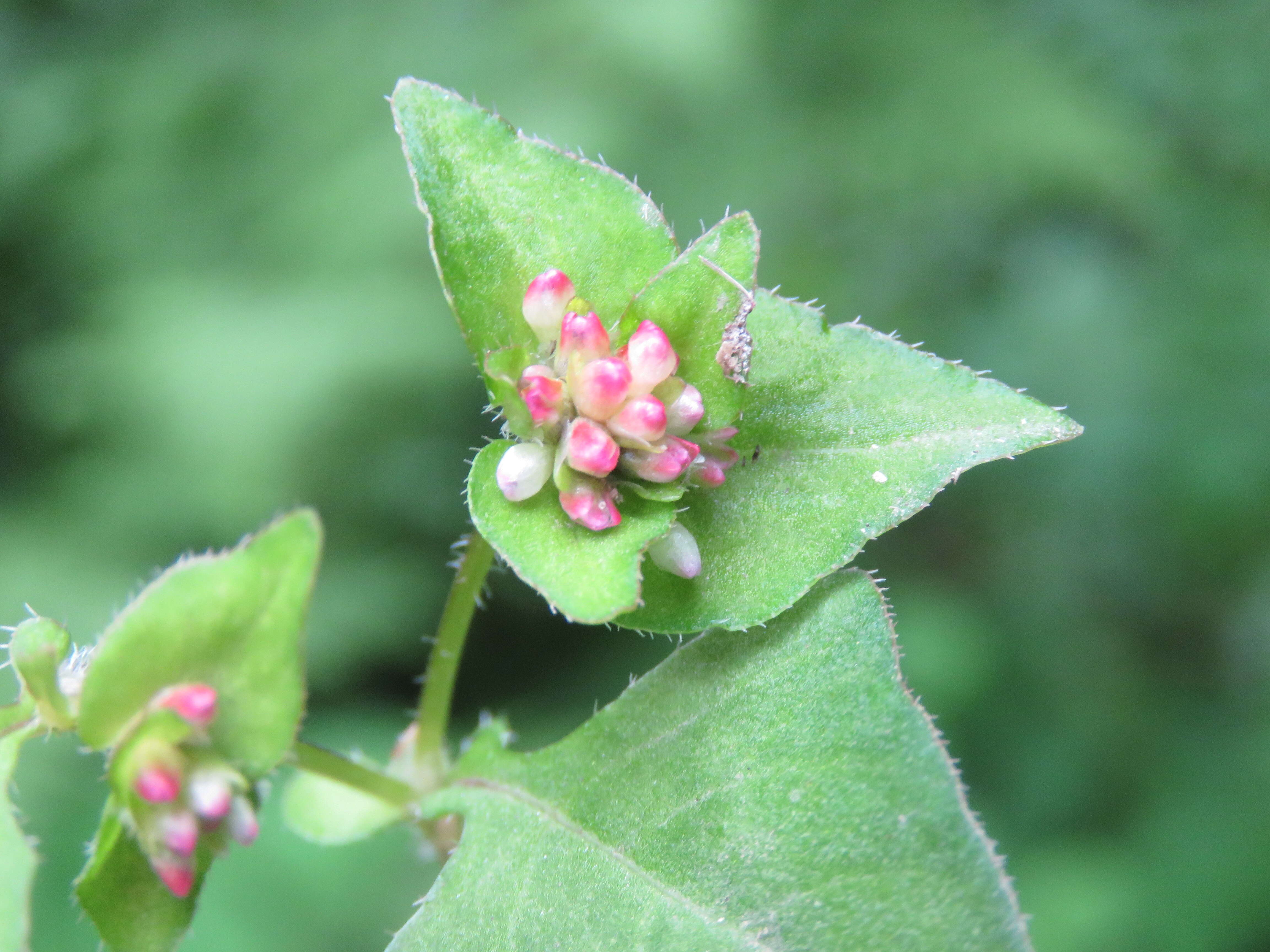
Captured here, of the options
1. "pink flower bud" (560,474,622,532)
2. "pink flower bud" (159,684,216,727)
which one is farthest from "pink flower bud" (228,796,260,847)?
"pink flower bud" (560,474,622,532)

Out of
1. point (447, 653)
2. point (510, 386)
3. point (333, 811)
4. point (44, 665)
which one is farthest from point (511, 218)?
point (333, 811)

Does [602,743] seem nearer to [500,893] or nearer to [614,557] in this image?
[500,893]

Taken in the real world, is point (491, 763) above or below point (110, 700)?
above

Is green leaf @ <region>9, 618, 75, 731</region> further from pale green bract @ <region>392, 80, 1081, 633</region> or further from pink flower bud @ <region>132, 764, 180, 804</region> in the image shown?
pale green bract @ <region>392, 80, 1081, 633</region>

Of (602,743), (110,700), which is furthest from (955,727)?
(110,700)

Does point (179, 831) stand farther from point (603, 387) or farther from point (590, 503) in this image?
point (603, 387)

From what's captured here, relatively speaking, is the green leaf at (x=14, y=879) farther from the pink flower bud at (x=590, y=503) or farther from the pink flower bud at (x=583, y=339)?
the pink flower bud at (x=583, y=339)
